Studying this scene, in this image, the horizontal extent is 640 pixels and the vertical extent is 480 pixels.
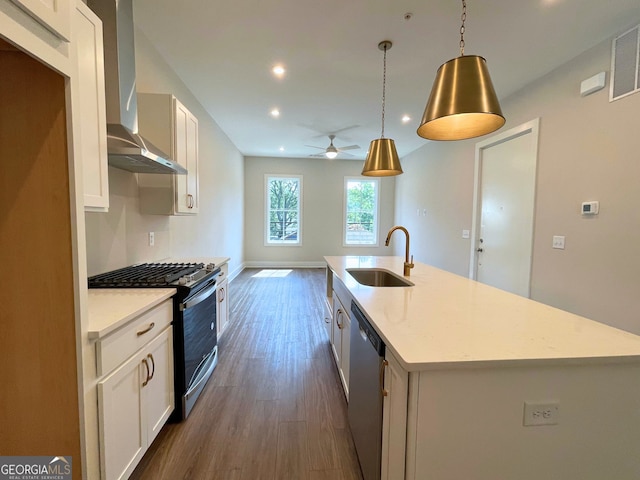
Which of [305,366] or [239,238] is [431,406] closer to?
[305,366]

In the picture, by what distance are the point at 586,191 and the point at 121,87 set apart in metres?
3.89

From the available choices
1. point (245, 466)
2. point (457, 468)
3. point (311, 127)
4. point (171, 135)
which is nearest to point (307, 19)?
point (171, 135)

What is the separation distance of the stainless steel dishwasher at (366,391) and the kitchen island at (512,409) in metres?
0.11

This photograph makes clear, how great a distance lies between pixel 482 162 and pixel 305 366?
3685mm

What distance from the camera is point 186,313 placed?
1.75 m

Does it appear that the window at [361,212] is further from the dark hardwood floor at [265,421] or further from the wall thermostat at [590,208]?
the wall thermostat at [590,208]

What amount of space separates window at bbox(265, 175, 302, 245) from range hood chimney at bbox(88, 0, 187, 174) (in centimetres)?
532

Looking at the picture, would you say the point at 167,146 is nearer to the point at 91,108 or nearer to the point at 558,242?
the point at 91,108

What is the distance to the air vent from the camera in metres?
2.07

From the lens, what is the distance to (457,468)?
893 mm

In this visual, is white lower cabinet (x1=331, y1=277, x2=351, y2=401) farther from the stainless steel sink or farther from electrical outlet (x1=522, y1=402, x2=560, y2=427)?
electrical outlet (x1=522, y1=402, x2=560, y2=427)

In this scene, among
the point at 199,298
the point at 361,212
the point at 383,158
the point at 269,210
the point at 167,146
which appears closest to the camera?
the point at 199,298

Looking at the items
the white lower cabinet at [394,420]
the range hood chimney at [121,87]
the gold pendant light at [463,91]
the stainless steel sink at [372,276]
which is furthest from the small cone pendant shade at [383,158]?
the white lower cabinet at [394,420]

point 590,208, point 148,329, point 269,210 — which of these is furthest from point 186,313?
point 269,210
